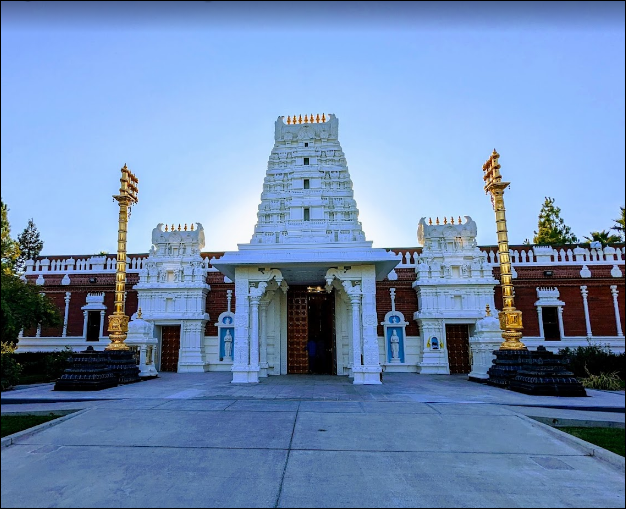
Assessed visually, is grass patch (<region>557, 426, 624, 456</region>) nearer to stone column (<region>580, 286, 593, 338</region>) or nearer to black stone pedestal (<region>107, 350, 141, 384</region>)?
black stone pedestal (<region>107, 350, 141, 384</region>)

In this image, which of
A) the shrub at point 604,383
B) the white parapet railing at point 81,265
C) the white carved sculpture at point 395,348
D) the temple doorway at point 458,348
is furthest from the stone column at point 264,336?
the shrub at point 604,383

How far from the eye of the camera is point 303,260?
12438 mm

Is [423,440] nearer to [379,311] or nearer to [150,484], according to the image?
[150,484]

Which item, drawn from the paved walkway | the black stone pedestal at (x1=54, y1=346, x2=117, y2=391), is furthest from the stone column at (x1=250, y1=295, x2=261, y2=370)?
the paved walkway

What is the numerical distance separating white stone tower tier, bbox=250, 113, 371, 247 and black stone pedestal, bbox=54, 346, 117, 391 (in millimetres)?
5956

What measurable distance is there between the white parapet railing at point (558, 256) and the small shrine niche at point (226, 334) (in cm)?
897

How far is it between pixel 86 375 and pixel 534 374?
12028 millimetres

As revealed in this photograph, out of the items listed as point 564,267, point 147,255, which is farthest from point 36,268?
point 564,267

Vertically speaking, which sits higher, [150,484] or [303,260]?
[303,260]

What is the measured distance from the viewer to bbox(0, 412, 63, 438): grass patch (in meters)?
6.08

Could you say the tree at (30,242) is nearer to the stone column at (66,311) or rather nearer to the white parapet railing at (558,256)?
the stone column at (66,311)

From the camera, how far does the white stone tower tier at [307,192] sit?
1410cm

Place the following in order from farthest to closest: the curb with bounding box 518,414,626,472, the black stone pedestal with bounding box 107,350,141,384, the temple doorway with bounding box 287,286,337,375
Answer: the temple doorway with bounding box 287,286,337,375 → the black stone pedestal with bounding box 107,350,141,384 → the curb with bounding box 518,414,626,472

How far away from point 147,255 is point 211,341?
241 inches
